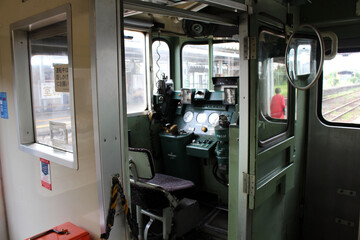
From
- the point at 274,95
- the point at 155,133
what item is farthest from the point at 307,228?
the point at 155,133

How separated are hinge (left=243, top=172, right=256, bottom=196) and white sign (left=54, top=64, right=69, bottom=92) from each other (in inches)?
50.8

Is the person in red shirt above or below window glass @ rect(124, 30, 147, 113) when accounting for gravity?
below

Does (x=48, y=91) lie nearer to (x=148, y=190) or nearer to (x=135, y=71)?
(x=148, y=190)

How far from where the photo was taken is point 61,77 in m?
1.62

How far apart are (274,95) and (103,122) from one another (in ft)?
5.10

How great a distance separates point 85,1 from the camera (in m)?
1.29

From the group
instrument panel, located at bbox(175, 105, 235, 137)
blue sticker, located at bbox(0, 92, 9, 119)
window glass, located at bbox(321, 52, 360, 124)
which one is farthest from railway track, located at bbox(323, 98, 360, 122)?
blue sticker, located at bbox(0, 92, 9, 119)

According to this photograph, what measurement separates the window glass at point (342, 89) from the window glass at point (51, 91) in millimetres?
2455

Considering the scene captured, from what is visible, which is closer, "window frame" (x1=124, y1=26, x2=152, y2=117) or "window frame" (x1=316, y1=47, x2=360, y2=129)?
"window frame" (x1=316, y1=47, x2=360, y2=129)

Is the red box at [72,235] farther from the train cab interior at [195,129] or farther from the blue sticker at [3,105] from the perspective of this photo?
the blue sticker at [3,105]

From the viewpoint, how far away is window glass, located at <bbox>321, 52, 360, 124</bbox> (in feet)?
9.12

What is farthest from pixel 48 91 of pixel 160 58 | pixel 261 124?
pixel 160 58

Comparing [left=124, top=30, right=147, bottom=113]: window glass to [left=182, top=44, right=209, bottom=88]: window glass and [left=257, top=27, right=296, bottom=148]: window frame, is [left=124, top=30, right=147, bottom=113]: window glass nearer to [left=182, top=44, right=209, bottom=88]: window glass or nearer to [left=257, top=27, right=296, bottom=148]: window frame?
[left=182, top=44, right=209, bottom=88]: window glass

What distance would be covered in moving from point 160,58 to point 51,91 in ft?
9.73
